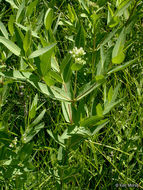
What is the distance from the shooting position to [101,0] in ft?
5.28

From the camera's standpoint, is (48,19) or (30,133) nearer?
(48,19)

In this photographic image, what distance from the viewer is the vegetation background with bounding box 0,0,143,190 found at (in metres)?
1.17

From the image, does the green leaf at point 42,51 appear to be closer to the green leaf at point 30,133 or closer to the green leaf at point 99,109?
the green leaf at point 99,109

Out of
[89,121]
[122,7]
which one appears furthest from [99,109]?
[122,7]

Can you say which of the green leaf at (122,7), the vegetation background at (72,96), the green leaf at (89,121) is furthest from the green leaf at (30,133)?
the green leaf at (122,7)

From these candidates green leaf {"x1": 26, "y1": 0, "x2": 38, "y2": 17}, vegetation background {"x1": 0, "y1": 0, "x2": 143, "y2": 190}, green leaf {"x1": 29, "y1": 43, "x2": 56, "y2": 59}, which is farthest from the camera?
green leaf {"x1": 26, "y1": 0, "x2": 38, "y2": 17}

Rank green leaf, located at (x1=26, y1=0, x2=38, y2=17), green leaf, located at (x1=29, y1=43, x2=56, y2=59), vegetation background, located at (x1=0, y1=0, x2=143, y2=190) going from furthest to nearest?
green leaf, located at (x1=26, y1=0, x2=38, y2=17)
vegetation background, located at (x1=0, y1=0, x2=143, y2=190)
green leaf, located at (x1=29, y1=43, x2=56, y2=59)

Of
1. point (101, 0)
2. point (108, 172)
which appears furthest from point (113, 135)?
point (101, 0)

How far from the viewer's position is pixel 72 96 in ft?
4.11

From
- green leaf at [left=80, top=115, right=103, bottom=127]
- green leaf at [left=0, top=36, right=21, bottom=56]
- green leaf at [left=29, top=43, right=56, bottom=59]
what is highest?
green leaf at [left=0, top=36, right=21, bottom=56]

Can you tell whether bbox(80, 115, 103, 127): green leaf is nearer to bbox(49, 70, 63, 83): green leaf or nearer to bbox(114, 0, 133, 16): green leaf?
bbox(49, 70, 63, 83): green leaf

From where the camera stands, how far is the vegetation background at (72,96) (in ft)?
3.84

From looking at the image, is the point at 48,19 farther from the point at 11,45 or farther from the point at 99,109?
the point at 99,109

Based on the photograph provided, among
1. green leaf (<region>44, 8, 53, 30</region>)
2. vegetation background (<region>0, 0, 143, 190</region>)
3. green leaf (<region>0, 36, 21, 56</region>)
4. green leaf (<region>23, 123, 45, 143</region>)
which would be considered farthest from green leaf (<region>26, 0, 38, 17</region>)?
green leaf (<region>23, 123, 45, 143</region>)
